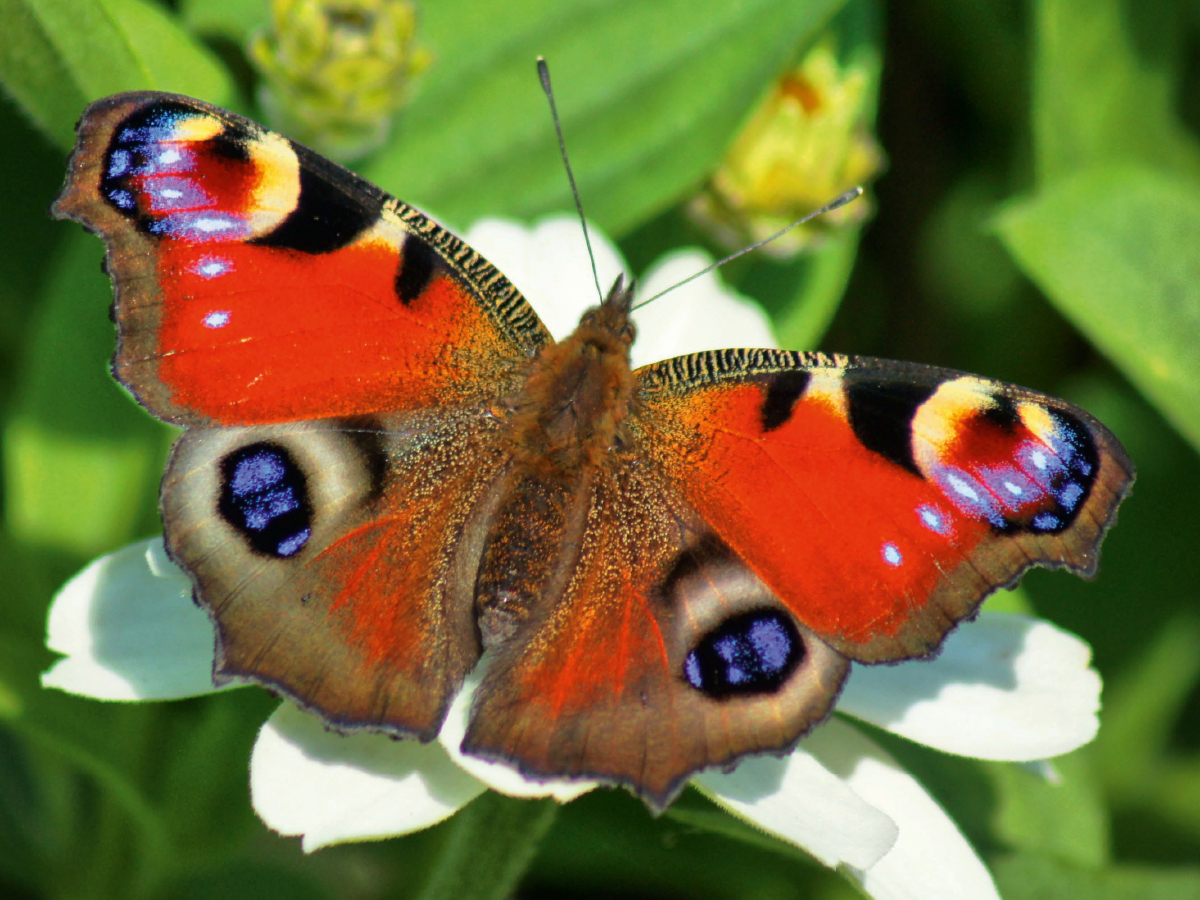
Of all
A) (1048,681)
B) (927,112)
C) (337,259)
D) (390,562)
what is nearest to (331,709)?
(390,562)

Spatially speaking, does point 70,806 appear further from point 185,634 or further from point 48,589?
point 185,634

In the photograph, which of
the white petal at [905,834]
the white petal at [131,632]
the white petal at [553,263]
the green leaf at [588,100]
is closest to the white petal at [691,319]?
the white petal at [553,263]

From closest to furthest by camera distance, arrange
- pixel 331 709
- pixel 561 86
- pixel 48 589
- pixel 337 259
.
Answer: pixel 331 709, pixel 337 259, pixel 48 589, pixel 561 86

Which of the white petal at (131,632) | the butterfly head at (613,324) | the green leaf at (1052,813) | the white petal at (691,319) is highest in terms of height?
the butterfly head at (613,324)

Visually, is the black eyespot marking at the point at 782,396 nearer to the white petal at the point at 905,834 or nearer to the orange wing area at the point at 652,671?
the orange wing area at the point at 652,671

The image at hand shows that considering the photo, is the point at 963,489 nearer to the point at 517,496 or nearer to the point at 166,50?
the point at 517,496

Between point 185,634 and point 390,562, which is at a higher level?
point 390,562

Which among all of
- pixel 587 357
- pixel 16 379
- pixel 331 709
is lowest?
pixel 16 379
